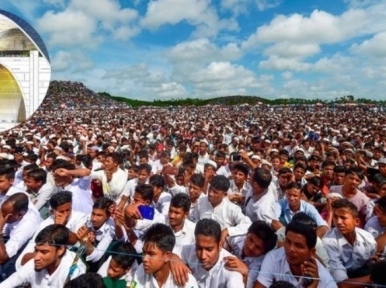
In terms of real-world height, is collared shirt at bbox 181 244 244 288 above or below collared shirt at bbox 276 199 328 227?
below

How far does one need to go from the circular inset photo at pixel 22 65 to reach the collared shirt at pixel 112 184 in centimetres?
210

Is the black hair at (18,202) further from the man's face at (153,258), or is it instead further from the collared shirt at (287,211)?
the collared shirt at (287,211)

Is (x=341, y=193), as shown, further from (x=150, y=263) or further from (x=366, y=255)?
(x=150, y=263)

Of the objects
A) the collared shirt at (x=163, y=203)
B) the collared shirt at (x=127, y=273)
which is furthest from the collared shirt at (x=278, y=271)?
the collared shirt at (x=163, y=203)

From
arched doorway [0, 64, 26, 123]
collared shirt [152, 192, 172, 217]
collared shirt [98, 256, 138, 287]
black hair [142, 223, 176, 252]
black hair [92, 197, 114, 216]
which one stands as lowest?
collared shirt [98, 256, 138, 287]

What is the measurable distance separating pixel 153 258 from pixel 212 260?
46cm

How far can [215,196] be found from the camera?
4004mm

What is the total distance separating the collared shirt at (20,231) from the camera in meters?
3.35

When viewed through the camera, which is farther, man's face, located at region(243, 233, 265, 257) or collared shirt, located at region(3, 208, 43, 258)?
collared shirt, located at region(3, 208, 43, 258)

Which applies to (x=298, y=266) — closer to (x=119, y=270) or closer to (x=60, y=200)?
(x=119, y=270)

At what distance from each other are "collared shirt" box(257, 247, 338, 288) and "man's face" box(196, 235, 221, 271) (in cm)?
35

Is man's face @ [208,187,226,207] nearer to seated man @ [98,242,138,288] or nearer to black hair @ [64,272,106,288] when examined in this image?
seated man @ [98,242,138,288]

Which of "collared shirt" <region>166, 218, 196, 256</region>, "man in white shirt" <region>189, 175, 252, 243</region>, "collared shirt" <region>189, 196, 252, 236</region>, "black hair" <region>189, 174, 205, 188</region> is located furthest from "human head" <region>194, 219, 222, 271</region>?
"black hair" <region>189, 174, 205, 188</region>

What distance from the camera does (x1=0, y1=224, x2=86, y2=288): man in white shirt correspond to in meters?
2.80
